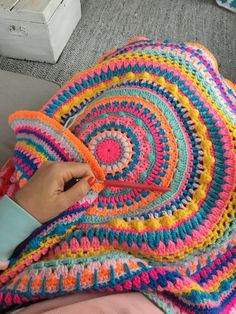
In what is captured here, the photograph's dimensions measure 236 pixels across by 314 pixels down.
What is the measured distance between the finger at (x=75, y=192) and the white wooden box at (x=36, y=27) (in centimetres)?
80

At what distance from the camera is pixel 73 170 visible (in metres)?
0.59

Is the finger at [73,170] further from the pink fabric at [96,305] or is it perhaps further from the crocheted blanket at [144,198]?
the pink fabric at [96,305]

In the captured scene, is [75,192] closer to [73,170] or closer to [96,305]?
[73,170]

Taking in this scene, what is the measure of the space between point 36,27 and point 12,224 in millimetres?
852

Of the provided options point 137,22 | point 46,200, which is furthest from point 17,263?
point 137,22

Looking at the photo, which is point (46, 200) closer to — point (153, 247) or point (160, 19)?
point (153, 247)

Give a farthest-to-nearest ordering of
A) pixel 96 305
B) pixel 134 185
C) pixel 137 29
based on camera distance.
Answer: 1. pixel 137 29
2. pixel 134 185
3. pixel 96 305

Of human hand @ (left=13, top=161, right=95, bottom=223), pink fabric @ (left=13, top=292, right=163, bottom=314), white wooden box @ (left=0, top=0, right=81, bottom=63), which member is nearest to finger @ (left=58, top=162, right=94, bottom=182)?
human hand @ (left=13, top=161, right=95, bottom=223)

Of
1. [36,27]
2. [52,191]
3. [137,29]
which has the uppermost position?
[137,29]

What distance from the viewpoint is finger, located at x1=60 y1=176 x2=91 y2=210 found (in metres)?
0.57

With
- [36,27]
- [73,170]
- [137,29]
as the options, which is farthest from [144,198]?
[137,29]

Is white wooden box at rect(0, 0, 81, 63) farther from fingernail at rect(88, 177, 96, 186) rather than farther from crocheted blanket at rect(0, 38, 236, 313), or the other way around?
fingernail at rect(88, 177, 96, 186)

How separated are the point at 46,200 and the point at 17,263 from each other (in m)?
0.12

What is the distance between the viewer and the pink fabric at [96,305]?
1.62ft
